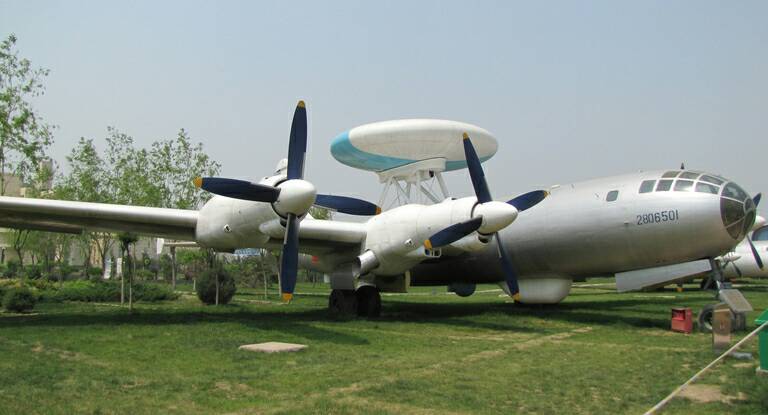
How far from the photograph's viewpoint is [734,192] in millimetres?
13383

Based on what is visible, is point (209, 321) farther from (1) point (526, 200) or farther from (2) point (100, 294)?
(2) point (100, 294)

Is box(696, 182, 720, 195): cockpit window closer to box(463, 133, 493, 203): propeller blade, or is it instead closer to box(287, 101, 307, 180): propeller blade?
box(463, 133, 493, 203): propeller blade

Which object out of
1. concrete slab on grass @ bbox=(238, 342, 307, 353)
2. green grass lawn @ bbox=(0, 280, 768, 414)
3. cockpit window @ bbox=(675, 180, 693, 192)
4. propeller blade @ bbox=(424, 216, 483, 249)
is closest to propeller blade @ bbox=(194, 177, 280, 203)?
green grass lawn @ bbox=(0, 280, 768, 414)

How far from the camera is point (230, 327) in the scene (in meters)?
13.1

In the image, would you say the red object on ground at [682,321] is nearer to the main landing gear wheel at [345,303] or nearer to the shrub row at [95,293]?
the main landing gear wheel at [345,303]

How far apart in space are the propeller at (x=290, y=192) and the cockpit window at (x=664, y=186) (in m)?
8.23

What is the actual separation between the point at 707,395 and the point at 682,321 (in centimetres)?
705

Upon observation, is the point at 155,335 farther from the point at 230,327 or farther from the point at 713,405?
the point at 713,405

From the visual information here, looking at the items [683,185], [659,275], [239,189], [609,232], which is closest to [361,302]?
[239,189]

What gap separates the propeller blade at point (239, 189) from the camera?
11.9m

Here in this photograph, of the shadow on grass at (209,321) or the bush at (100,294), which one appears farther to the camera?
the bush at (100,294)

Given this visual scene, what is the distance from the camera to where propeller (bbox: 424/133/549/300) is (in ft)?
42.9

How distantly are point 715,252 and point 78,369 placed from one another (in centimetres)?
1317

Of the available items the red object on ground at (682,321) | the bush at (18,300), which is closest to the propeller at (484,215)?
the red object on ground at (682,321)
